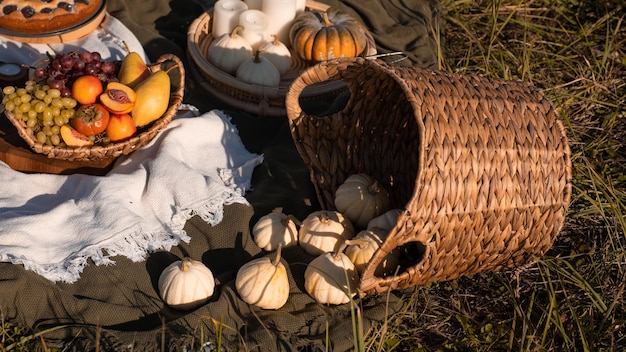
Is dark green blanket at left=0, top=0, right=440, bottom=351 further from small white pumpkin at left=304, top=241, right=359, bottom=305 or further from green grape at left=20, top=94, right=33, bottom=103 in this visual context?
green grape at left=20, top=94, right=33, bottom=103

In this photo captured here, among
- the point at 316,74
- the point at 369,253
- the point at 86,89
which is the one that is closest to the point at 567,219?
the point at 369,253

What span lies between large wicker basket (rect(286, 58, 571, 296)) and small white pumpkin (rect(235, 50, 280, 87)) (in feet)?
2.06

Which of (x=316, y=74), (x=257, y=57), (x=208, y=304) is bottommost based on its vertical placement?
(x=208, y=304)

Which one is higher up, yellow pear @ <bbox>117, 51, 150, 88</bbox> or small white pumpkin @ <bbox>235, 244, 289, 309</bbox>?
yellow pear @ <bbox>117, 51, 150, 88</bbox>

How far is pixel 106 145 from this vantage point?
322 cm

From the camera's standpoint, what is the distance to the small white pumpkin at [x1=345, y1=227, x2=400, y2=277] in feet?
9.64

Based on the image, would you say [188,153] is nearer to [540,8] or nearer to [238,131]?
[238,131]

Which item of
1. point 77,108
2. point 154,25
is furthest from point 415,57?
point 77,108

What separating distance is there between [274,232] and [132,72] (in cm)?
99

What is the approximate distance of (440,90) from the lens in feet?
9.25

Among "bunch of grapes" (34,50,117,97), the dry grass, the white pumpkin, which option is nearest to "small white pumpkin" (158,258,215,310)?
the white pumpkin

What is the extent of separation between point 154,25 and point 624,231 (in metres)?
2.84

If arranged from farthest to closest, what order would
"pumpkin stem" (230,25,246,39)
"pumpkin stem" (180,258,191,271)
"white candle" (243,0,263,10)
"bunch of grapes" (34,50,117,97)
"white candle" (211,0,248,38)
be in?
1. "white candle" (243,0,263,10)
2. "white candle" (211,0,248,38)
3. "pumpkin stem" (230,25,246,39)
4. "bunch of grapes" (34,50,117,97)
5. "pumpkin stem" (180,258,191,271)

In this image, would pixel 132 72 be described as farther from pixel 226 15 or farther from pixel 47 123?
pixel 226 15
